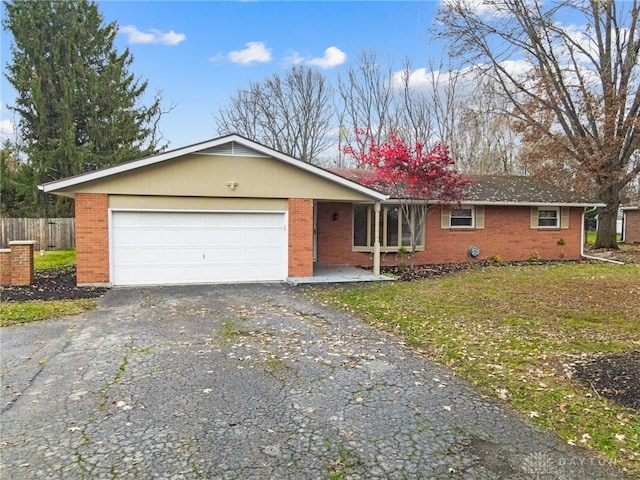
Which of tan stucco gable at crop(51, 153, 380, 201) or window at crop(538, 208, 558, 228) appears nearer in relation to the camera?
tan stucco gable at crop(51, 153, 380, 201)

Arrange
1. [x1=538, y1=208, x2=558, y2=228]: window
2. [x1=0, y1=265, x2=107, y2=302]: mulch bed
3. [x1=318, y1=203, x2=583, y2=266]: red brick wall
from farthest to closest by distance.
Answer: [x1=538, y1=208, x2=558, y2=228]: window → [x1=318, y1=203, x2=583, y2=266]: red brick wall → [x1=0, y1=265, x2=107, y2=302]: mulch bed

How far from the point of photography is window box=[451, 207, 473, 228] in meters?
16.7

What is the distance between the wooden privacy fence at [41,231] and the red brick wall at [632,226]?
1225 inches

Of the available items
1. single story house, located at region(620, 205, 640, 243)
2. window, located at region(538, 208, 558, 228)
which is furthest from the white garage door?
single story house, located at region(620, 205, 640, 243)

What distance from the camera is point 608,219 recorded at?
856 inches

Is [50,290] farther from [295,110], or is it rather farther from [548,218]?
[295,110]

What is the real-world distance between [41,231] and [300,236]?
15.6m

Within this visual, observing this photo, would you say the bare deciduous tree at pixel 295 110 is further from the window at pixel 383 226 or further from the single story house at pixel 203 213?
the single story house at pixel 203 213

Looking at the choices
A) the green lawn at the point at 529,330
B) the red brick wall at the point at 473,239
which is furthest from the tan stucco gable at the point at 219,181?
the green lawn at the point at 529,330

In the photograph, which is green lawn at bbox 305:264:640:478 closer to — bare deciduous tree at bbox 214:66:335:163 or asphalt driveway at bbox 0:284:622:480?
asphalt driveway at bbox 0:284:622:480

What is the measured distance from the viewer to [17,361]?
17.9 ft

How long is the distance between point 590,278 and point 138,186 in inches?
493

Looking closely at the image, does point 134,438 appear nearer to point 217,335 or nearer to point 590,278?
point 217,335

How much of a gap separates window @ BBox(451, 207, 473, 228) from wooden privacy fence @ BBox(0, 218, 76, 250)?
16.8m
